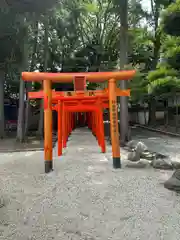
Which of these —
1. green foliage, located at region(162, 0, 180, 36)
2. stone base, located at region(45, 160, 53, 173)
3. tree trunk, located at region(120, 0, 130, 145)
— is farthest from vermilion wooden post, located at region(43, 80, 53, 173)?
tree trunk, located at region(120, 0, 130, 145)

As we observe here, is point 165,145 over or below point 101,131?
below

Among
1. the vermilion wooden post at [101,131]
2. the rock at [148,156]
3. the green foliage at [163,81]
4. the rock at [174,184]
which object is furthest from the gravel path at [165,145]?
the rock at [174,184]

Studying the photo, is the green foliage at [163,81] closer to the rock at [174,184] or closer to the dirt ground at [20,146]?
the dirt ground at [20,146]

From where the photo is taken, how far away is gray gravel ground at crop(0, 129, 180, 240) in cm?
328

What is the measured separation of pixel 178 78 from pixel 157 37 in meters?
5.96

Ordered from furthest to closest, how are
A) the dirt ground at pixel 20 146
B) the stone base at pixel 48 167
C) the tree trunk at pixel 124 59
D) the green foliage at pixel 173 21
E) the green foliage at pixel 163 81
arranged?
the green foliage at pixel 163 81 → the tree trunk at pixel 124 59 → the dirt ground at pixel 20 146 → the green foliage at pixel 173 21 → the stone base at pixel 48 167

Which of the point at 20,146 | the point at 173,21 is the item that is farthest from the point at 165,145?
the point at 20,146

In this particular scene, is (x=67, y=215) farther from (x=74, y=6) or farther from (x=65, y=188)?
(x=74, y=6)

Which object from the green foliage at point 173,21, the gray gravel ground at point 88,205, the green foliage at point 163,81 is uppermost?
the green foliage at point 173,21

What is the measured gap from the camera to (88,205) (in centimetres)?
420

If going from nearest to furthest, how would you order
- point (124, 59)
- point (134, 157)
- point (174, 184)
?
point (174, 184) < point (134, 157) < point (124, 59)

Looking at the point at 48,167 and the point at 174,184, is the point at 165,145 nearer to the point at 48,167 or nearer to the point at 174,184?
the point at 48,167

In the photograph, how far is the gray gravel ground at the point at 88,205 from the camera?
10.8 feet

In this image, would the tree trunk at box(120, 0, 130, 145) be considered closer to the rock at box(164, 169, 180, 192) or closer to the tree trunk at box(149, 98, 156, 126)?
the rock at box(164, 169, 180, 192)
